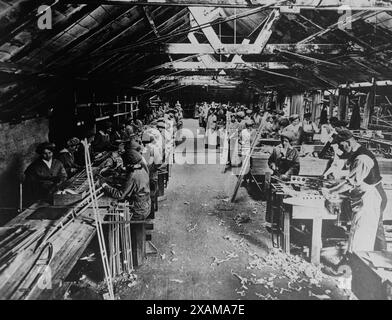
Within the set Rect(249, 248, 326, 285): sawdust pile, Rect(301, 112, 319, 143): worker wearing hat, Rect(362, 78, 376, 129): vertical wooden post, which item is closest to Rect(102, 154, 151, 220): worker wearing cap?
Rect(249, 248, 326, 285): sawdust pile

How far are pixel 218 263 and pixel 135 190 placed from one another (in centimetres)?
187

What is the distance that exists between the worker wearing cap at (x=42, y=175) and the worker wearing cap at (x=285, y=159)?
4727mm

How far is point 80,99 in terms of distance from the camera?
31.0 ft

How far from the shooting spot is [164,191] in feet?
31.3

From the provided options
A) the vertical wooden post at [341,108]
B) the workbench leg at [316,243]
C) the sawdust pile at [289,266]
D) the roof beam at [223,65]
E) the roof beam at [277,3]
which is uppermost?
the roof beam at [277,3]

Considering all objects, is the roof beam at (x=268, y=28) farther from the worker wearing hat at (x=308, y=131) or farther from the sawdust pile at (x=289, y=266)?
the worker wearing hat at (x=308, y=131)

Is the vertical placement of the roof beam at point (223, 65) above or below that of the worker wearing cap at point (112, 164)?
above

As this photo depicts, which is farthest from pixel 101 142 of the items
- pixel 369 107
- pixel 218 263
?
pixel 369 107

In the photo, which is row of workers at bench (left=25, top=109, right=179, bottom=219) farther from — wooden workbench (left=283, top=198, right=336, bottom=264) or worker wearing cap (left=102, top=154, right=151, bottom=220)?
wooden workbench (left=283, top=198, right=336, bottom=264)

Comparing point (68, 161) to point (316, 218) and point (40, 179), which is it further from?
point (316, 218)

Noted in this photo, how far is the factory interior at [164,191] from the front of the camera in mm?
3988

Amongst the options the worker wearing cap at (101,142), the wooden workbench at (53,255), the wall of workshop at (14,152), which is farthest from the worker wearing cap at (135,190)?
the worker wearing cap at (101,142)
